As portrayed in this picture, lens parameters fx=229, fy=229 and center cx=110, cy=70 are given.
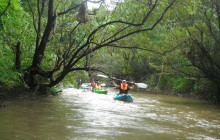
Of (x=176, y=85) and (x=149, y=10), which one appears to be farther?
(x=176, y=85)

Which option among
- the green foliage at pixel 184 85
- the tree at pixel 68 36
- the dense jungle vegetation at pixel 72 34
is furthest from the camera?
the green foliage at pixel 184 85

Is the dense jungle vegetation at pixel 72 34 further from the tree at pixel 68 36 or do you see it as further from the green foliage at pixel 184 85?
the green foliage at pixel 184 85

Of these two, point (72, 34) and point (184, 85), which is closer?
point (72, 34)

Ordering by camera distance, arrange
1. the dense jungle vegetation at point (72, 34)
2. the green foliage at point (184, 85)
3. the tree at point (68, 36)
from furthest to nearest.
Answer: the green foliage at point (184, 85)
the tree at point (68, 36)
the dense jungle vegetation at point (72, 34)

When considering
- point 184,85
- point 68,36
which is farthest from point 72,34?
point 184,85

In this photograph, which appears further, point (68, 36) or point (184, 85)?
point (184, 85)

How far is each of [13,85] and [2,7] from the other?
2630mm

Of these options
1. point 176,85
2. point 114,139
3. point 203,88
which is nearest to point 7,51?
point 114,139

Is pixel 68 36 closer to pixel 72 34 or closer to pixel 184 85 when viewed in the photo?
pixel 72 34

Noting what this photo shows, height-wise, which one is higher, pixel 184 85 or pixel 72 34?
pixel 72 34

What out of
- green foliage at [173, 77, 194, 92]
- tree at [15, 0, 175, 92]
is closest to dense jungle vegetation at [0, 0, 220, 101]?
tree at [15, 0, 175, 92]

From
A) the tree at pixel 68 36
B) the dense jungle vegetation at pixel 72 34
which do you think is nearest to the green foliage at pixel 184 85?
the dense jungle vegetation at pixel 72 34

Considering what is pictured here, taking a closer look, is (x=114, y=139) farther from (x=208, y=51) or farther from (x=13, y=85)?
(x=208, y=51)

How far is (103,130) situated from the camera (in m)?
4.89
